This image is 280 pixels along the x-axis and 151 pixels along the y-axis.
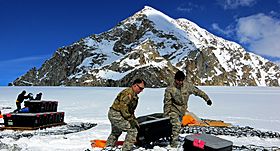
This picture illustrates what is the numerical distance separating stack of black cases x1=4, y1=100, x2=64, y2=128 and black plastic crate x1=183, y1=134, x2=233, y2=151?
21.3ft

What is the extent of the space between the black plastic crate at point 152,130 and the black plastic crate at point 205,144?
1.22m

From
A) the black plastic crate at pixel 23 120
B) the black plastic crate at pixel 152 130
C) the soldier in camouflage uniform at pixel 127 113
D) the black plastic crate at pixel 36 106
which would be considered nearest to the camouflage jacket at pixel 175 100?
the black plastic crate at pixel 152 130

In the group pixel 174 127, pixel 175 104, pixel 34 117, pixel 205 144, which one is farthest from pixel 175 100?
pixel 34 117

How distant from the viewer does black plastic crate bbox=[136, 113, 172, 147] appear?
7622mm

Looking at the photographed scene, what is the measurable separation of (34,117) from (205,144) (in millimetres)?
6964

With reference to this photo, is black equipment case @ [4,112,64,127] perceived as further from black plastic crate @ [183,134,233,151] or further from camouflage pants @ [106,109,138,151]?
black plastic crate @ [183,134,233,151]

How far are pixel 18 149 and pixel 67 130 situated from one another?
11.8 ft

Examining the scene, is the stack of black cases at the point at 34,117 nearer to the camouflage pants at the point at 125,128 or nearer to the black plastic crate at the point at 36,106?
the black plastic crate at the point at 36,106

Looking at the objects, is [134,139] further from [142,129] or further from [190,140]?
[190,140]

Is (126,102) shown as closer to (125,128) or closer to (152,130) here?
(125,128)

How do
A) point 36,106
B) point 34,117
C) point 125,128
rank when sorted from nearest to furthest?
point 125,128
point 34,117
point 36,106

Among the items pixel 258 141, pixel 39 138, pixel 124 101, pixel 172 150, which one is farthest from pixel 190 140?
pixel 39 138

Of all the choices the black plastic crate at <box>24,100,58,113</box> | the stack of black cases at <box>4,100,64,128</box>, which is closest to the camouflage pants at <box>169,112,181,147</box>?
the stack of black cases at <box>4,100,64,128</box>

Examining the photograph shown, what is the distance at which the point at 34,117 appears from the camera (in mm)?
11289
